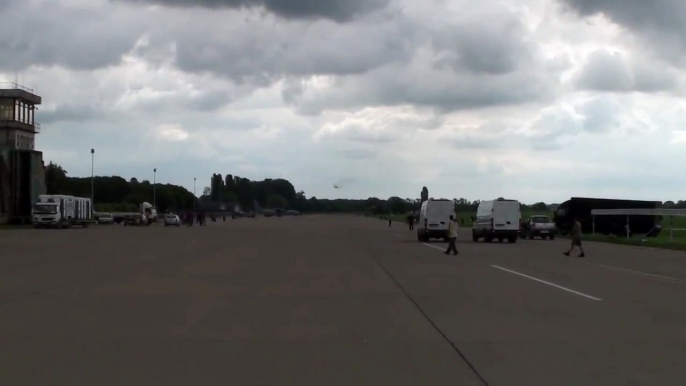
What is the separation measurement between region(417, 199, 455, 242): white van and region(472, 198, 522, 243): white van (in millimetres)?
2559

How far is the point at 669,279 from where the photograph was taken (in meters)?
21.9

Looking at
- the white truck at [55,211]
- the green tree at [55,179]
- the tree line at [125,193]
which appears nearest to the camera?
the white truck at [55,211]

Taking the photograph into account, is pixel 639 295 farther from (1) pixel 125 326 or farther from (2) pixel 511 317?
(1) pixel 125 326

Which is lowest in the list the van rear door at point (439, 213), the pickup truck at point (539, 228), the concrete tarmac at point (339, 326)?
the concrete tarmac at point (339, 326)

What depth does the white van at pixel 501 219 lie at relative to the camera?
45281mm

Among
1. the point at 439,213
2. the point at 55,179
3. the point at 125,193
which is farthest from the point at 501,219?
the point at 125,193

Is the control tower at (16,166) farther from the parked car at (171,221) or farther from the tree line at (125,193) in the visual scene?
the tree line at (125,193)

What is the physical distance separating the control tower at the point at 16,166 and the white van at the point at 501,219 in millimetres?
48657

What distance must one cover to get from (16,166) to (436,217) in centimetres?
4774

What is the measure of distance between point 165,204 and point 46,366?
170 metres

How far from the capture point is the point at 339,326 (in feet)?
39.8

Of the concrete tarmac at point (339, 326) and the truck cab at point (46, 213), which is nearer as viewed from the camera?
the concrete tarmac at point (339, 326)

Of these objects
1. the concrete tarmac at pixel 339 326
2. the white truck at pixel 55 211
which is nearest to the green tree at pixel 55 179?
the white truck at pixel 55 211

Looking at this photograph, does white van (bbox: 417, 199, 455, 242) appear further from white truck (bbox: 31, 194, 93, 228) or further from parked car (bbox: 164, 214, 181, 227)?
parked car (bbox: 164, 214, 181, 227)
